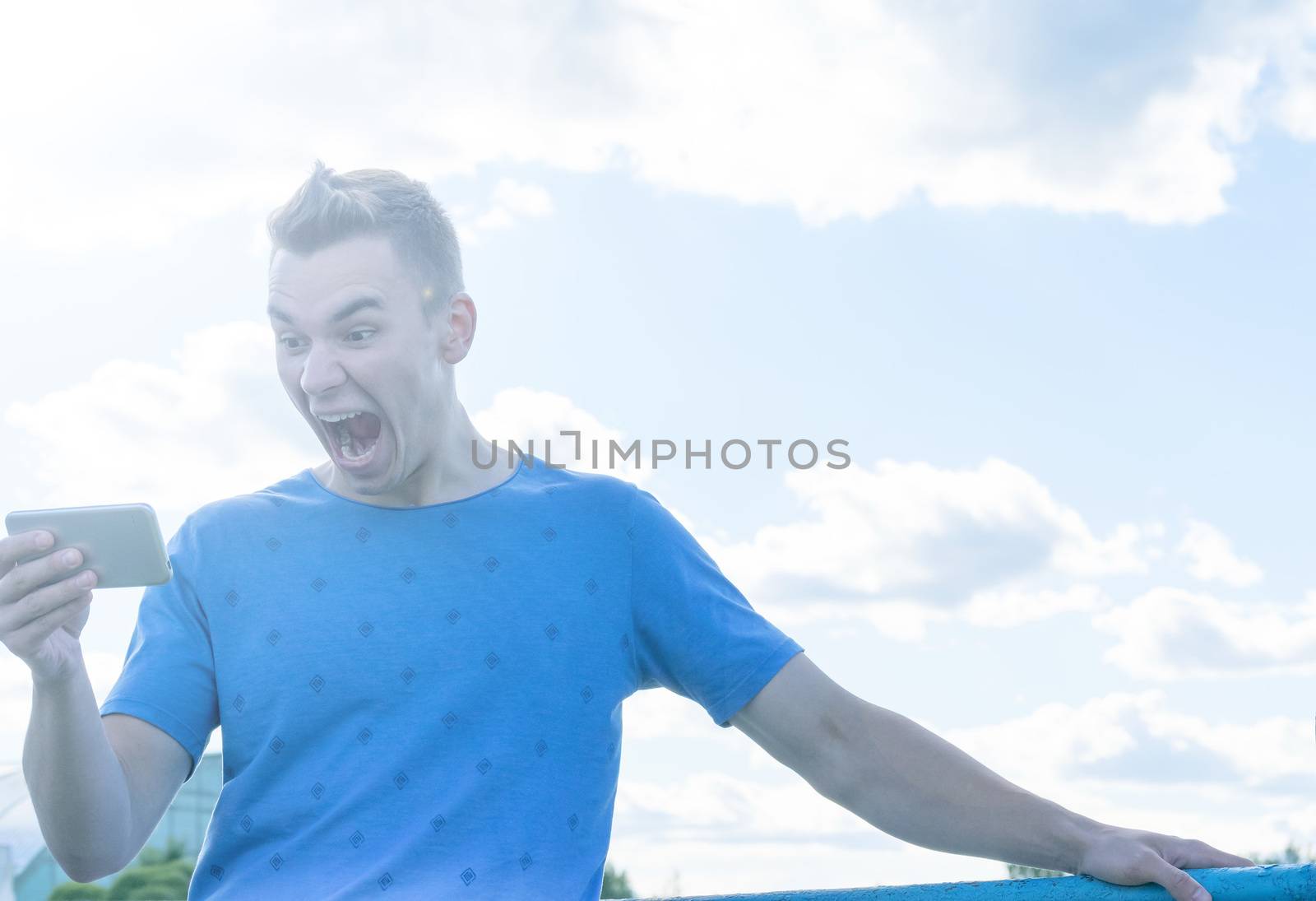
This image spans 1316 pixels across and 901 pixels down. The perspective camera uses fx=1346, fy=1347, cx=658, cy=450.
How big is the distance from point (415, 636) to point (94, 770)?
69 cm

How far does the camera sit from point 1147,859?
238cm

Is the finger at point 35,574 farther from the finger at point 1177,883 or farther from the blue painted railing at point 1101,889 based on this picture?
the finger at point 1177,883

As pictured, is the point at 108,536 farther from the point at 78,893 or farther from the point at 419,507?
the point at 78,893

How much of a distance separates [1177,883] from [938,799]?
586 millimetres

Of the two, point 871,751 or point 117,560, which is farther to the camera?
point 871,751

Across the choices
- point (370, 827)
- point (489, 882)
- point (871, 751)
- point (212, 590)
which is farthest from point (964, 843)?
point (212, 590)

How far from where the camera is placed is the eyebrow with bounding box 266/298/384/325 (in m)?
3.16

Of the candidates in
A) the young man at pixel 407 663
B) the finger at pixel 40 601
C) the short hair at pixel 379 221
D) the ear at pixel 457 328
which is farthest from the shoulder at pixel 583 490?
the finger at pixel 40 601

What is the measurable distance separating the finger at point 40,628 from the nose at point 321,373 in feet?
2.55

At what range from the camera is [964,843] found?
109 inches

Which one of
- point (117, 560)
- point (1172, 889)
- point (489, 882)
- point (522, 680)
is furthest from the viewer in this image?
point (522, 680)

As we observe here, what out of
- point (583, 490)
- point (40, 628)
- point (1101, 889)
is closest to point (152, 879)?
point (583, 490)

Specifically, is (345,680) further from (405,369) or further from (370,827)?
(405,369)

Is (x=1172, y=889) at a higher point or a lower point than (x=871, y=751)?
lower
